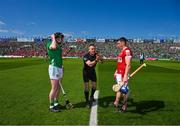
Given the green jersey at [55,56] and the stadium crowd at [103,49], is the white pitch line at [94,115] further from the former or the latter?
the stadium crowd at [103,49]

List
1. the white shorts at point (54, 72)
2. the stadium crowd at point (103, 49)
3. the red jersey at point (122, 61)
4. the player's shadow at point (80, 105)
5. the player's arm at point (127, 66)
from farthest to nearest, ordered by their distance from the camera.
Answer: the stadium crowd at point (103, 49) < the player's shadow at point (80, 105) < the white shorts at point (54, 72) < the red jersey at point (122, 61) < the player's arm at point (127, 66)

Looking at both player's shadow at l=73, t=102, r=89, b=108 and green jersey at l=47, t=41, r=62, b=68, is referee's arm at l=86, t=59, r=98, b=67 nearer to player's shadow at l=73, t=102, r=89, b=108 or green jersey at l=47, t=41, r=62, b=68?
green jersey at l=47, t=41, r=62, b=68

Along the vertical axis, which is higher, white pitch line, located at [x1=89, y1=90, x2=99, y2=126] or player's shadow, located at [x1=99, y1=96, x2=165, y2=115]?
white pitch line, located at [x1=89, y1=90, x2=99, y2=126]

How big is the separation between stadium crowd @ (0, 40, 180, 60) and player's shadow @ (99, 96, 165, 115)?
93.5 meters

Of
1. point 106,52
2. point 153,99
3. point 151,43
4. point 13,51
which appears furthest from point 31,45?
point 153,99

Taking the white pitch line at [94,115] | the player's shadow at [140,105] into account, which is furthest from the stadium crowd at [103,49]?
the white pitch line at [94,115]

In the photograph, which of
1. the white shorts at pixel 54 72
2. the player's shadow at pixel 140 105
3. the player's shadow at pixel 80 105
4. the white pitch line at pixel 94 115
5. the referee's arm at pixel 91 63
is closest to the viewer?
the white pitch line at pixel 94 115

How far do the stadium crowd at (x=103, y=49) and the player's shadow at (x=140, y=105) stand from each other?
93468mm

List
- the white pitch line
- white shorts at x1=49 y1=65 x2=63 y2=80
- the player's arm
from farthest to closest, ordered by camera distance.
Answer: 1. white shorts at x1=49 y1=65 x2=63 y2=80
2. the player's arm
3. the white pitch line

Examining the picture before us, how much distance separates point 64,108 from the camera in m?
10.7

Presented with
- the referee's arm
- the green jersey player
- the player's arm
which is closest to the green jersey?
the green jersey player

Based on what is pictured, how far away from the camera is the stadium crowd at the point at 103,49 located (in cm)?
10881

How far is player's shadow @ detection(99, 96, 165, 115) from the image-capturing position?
422 inches

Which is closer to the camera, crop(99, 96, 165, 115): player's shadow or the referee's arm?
crop(99, 96, 165, 115): player's shadow
